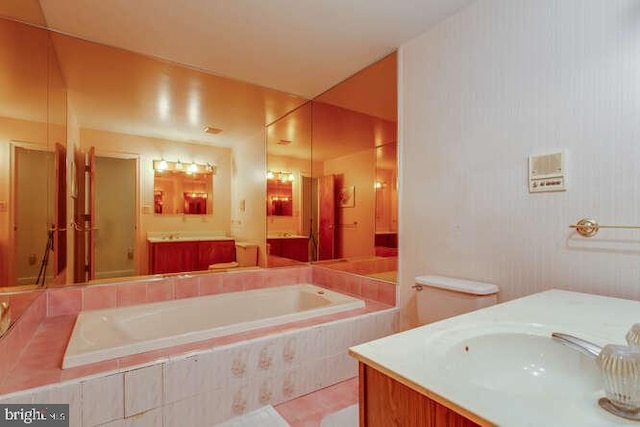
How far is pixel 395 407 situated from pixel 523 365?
0.46 m

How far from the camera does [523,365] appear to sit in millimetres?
882

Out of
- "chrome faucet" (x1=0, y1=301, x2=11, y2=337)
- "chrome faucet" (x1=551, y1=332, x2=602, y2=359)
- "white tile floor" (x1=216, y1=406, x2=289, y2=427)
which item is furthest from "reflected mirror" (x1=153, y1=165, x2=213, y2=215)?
"chrome faucet" (x1=551, y1=332, x2=602, y2=359)

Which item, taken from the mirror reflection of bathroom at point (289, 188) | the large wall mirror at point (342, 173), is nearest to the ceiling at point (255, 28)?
the large wall mirror at point (342, 173)

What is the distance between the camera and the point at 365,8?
6.20 ft

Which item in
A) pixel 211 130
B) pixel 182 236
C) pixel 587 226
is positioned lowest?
pixel 182 236

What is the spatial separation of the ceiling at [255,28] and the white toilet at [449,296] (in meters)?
1.60

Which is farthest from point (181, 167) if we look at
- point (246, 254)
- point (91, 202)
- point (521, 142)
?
point (521, 142)

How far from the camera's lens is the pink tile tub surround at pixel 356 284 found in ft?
8.09

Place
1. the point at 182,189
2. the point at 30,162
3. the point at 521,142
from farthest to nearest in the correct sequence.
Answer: the point at 182,189
the point at 30,162
the point at 521,142

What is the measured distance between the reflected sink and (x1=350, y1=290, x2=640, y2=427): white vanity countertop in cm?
3

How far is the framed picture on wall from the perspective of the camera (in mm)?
2964

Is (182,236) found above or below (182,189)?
below

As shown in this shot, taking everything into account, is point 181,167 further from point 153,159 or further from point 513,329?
point 513,329

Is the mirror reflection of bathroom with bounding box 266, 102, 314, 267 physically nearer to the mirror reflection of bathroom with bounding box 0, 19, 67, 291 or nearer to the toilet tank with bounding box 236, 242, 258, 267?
the toilet tank with bounding box 236, 242, 258, 267
